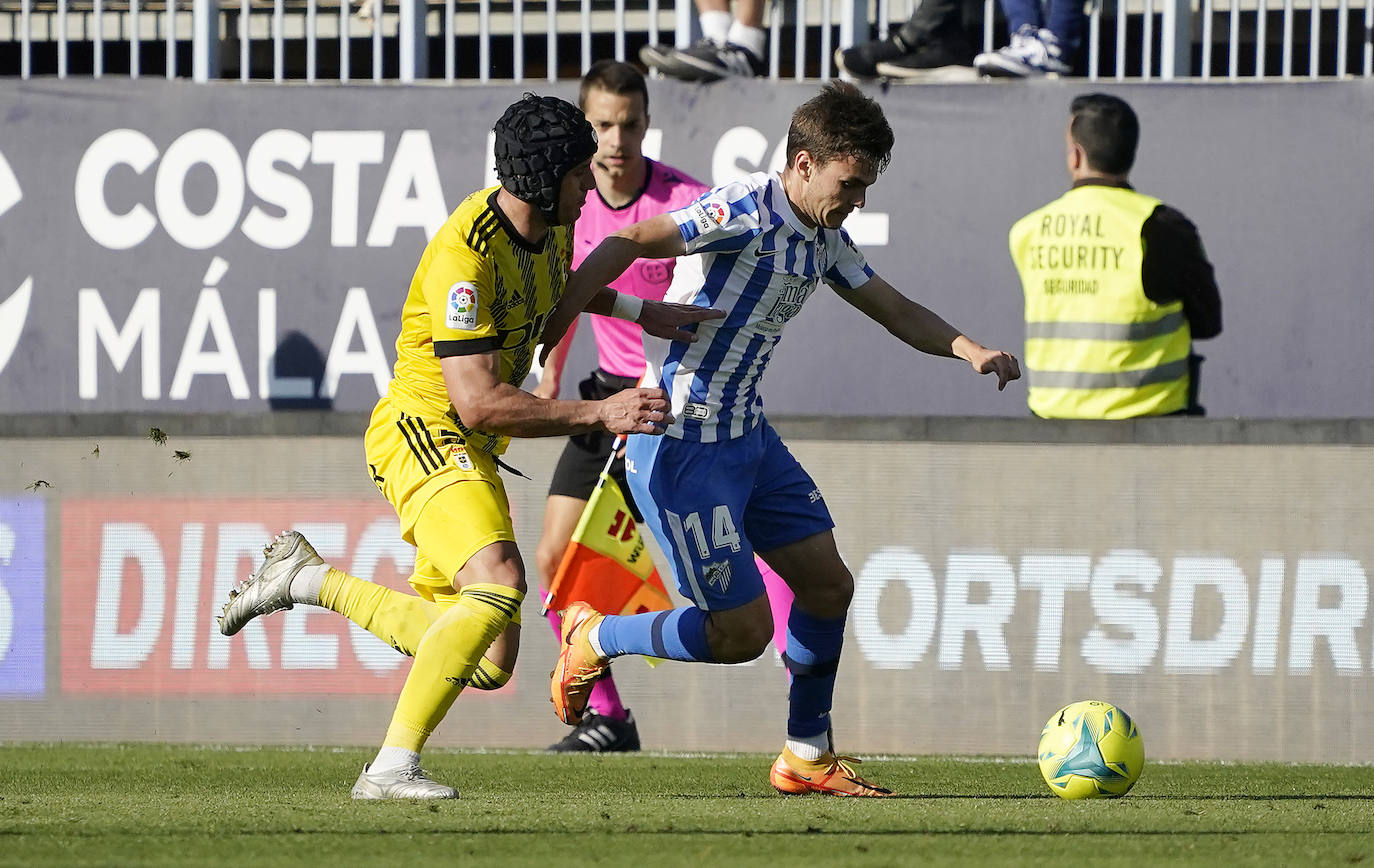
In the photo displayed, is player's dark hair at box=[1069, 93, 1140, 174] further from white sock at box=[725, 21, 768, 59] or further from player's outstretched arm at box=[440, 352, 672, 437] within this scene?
player's outstretched arm at box=[440, 352, 672, 437]

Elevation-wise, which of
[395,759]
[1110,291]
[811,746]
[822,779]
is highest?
[1110,291]

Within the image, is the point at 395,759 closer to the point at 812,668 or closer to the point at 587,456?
the point at 812,668

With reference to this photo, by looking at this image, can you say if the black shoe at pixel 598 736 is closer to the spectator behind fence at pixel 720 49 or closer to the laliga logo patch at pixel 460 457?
the laliga logo patch at pixel 460 457

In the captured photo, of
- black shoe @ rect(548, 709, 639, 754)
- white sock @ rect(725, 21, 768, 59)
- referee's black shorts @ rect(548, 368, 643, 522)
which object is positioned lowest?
black shoe @ rect(548, 709, 639, 754)

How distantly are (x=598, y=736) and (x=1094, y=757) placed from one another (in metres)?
2.69

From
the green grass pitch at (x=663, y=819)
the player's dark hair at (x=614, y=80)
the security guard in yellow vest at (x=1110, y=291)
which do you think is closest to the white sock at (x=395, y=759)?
the green grass pitch at (x=663, y=819)

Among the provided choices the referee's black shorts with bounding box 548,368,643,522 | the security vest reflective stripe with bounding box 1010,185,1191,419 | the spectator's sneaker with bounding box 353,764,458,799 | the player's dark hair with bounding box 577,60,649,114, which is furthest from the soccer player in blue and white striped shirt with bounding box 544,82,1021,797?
the security vest reflective stripe with bounding box 1010,185,1191,419

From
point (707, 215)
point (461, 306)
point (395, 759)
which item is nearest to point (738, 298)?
point (707, 215)

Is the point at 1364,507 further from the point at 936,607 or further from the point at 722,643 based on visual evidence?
the point at 722,643

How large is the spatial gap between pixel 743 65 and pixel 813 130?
4077 millimetres

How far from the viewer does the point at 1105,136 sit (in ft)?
28.6

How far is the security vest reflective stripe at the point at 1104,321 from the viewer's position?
8.54 meters

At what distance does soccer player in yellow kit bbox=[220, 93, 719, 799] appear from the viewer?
5.74 meters

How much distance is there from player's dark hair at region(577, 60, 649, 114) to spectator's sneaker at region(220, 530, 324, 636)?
2.50 m
